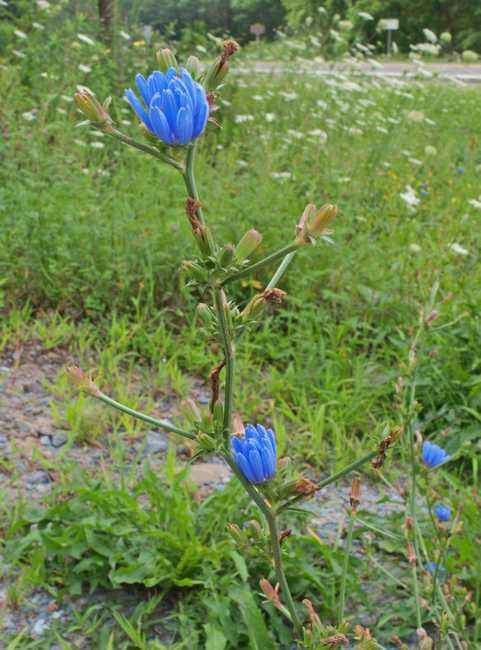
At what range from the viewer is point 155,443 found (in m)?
2.78

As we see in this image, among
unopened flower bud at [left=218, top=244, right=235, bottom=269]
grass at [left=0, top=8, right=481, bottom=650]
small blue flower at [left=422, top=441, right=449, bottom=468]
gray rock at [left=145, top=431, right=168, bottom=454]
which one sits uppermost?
unopened flower bud at [left=218, top=244, right=235, bottom=269]

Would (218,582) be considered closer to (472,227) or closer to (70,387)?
(70,387)

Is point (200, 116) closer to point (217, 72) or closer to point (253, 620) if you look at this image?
point (217, 72)

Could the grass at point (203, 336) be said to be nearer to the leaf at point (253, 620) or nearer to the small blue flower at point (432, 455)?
the leaf at point (253, 620)

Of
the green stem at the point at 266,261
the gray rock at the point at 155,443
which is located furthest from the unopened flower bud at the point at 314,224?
the gray rock at the point at 155,443

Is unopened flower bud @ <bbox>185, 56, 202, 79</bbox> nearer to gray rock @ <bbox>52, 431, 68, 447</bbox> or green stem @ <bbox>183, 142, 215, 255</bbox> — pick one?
green stem @ <bbox>183, 142, 215, 255</bbox>

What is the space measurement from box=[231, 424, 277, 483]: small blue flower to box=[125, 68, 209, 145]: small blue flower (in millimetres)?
364

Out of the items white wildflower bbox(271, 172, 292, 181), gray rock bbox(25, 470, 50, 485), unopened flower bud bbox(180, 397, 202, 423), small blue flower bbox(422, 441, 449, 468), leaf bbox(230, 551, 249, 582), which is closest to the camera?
unopened flower bud bbox(180, 397, 202, 423)

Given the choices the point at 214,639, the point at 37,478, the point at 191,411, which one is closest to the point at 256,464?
the point at 191,411

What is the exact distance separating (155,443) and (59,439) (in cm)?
32

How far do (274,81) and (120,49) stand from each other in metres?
1.36

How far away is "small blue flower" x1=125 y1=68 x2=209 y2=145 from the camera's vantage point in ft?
2.95

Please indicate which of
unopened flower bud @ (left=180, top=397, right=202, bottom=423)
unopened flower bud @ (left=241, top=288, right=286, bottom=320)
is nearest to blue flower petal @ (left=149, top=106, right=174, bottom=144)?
unopened flower bud @ (left=241, top=288, right=286, bottom=320)

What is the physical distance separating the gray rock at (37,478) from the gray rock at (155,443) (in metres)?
0.35
